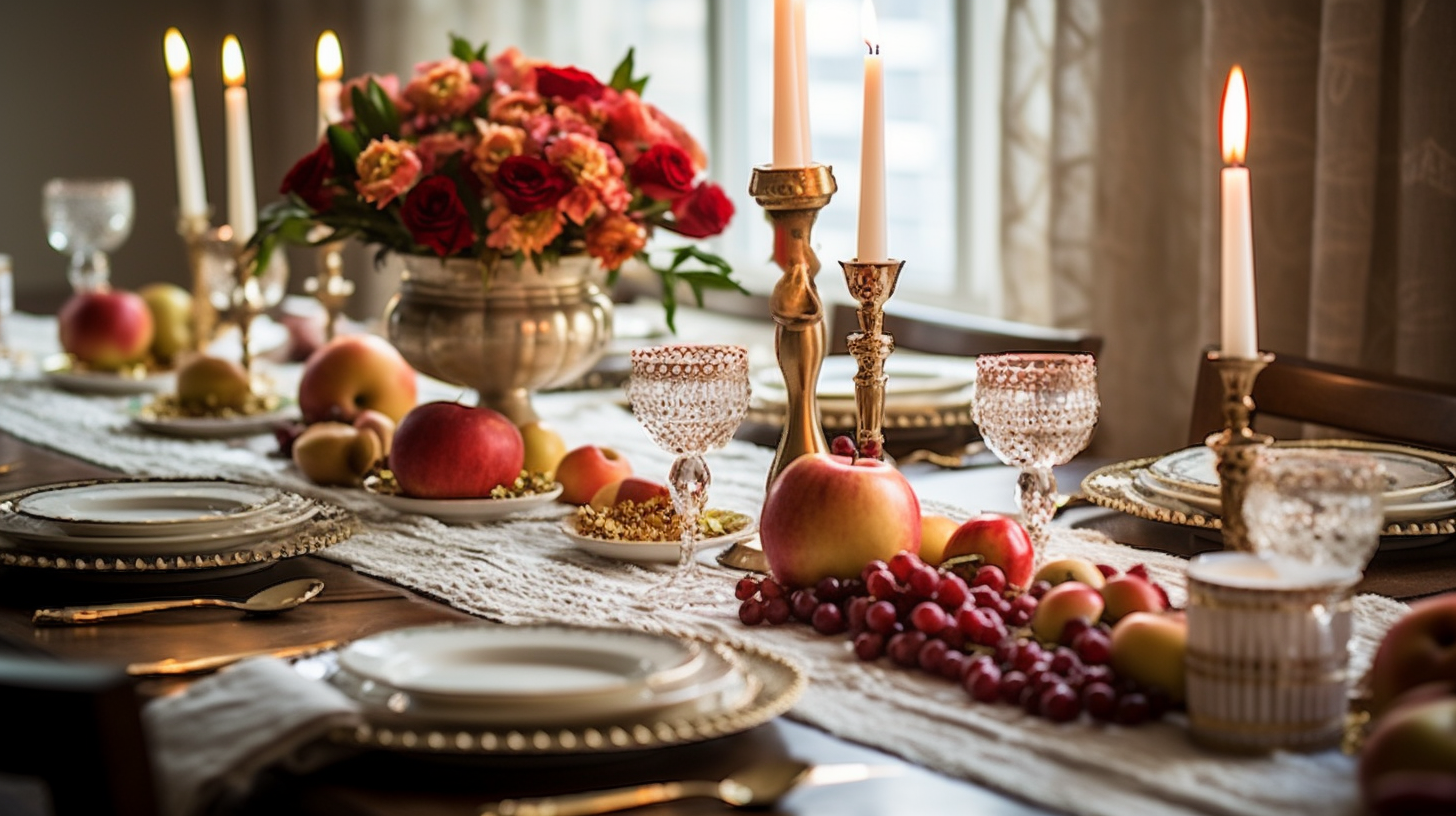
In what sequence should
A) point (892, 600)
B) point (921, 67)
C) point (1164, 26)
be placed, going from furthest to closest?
1. point (921, 67)
2. point (1164, 26)
3. point (892, 600)

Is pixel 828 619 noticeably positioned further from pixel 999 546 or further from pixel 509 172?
pixel 509 172

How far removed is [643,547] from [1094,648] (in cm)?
45

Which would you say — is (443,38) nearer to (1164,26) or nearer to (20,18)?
(20,18)

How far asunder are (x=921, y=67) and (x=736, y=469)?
6.45 feet

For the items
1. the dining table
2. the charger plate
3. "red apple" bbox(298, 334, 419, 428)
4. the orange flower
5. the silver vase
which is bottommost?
the dining table

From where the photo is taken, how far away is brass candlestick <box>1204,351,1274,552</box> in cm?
97

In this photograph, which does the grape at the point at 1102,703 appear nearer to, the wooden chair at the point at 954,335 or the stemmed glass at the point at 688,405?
the stemmed glass at the point at 688,405

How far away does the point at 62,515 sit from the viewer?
135 centimetres

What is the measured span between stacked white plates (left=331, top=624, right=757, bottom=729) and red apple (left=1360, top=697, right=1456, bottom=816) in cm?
32

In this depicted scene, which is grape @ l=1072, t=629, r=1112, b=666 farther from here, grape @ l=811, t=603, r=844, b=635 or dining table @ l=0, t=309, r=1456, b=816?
grape @ l=811, t=603, r=844, b=635

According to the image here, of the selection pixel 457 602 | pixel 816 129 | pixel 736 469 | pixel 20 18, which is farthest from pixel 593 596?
pixel 20 18

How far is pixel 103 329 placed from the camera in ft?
7.72

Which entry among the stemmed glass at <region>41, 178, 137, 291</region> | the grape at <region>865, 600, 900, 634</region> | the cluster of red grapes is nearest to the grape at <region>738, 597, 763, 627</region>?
the cluster of red grapes

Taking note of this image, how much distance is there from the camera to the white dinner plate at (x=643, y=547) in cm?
132
